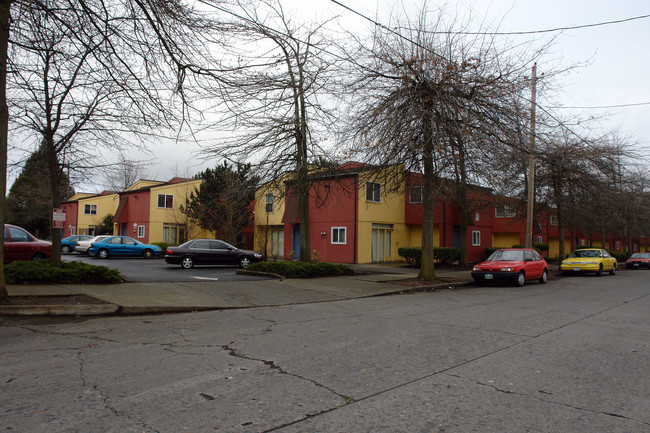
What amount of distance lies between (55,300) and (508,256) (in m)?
15.7

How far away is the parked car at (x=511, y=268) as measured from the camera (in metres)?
17.1

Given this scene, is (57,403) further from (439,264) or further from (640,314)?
(439,264)

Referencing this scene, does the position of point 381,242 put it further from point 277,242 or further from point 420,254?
point 277,242

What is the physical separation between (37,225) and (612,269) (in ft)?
181

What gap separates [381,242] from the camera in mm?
29141

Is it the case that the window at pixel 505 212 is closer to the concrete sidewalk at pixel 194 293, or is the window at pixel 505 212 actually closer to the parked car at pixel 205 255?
the concrete sidewalk at pixel 194 293

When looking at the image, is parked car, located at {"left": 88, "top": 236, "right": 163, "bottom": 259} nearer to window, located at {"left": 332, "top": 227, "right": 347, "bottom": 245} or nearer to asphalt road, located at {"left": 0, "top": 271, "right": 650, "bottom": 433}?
window, located at {"left": 332, "top": 227, "right": 347, "bottom": 245}

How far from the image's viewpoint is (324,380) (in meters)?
4.90

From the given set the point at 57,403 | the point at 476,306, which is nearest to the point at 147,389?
the point at 57,403

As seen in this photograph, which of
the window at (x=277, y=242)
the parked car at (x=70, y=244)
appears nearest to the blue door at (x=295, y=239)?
the window at (x=277, y=242)

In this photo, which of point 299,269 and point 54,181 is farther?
point 299,269

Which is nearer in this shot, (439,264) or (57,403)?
(57,403)

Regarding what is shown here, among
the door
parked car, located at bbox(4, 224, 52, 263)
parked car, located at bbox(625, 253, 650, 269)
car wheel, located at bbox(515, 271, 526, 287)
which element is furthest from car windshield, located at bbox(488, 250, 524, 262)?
parked car, located at bbox(625, 253, 650, 269)

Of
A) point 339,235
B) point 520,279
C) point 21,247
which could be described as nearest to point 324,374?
point 520,279
